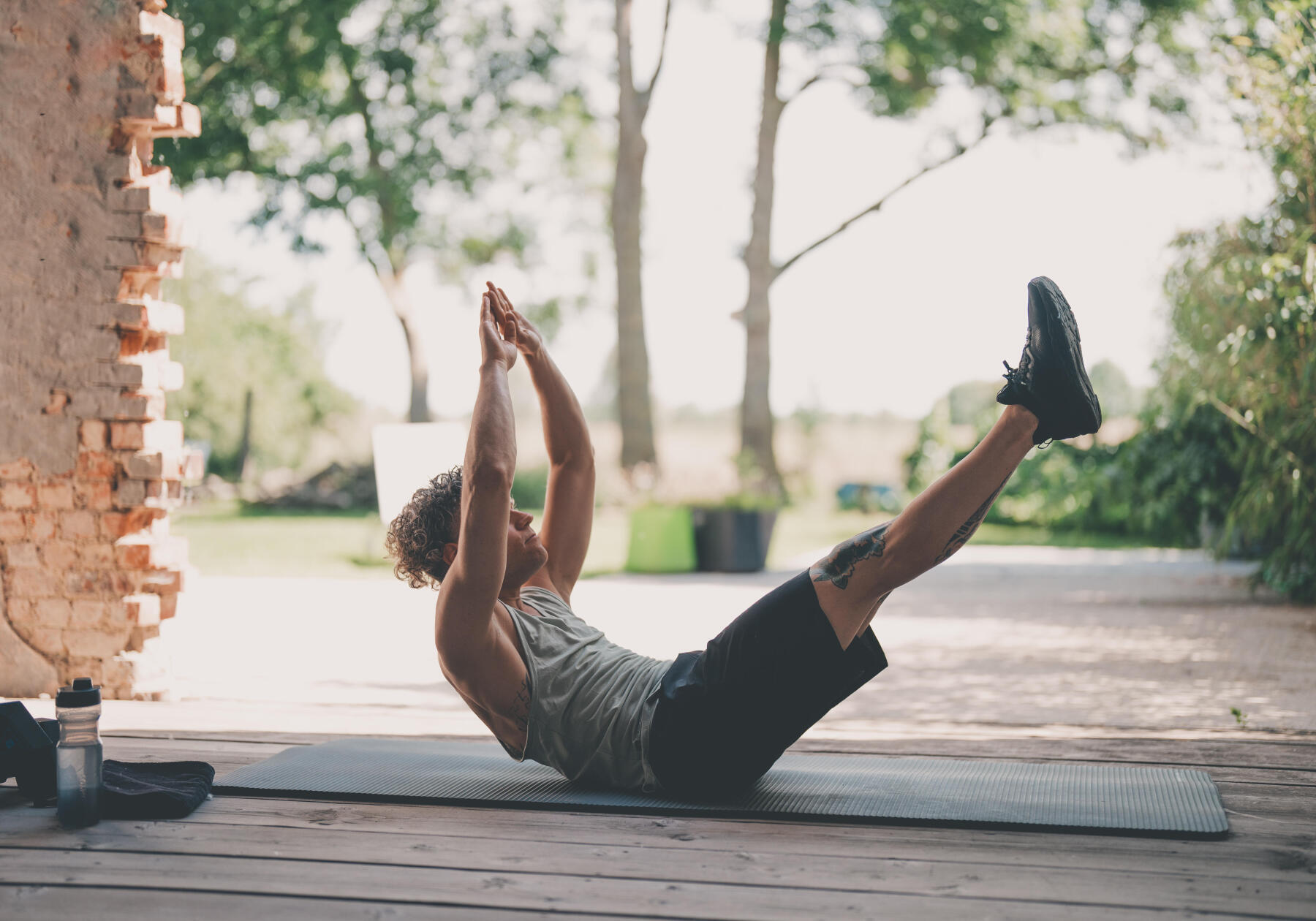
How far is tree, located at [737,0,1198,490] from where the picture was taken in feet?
39.0

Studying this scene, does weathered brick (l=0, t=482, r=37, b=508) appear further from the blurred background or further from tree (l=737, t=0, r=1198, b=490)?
tree (l=737, t=0, r=1198, b=490)

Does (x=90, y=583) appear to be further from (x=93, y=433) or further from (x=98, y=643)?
(x=93, y=433)

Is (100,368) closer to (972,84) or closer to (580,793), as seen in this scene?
(580,793)

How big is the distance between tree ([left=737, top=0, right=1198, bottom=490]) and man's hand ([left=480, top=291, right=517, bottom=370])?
9.73m

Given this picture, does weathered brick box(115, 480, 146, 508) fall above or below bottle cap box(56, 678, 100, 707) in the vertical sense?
above

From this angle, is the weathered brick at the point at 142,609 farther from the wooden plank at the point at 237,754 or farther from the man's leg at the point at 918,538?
the man's leg at the point at 918,538

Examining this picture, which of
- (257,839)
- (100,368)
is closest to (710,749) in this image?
(257,839)

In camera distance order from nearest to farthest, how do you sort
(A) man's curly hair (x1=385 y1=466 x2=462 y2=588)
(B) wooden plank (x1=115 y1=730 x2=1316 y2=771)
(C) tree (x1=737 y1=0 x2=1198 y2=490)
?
1. (A) man's curly hair (x1=385 y1=466 x2=462 y2=588)
2. (B) wooden plank (x1=115 y1=730 x2=1316 y2=771)
3. (C) tree (x1=737 y1=0 x2=1198 y2=490)

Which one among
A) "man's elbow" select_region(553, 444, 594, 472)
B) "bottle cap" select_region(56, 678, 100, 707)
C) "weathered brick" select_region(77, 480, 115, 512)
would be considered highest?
"man's elbow" select_region(553, 444, 594, 472)

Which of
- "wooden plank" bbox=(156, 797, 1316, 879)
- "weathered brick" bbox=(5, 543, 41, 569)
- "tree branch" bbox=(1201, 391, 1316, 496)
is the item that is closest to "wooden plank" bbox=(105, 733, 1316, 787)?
"wooden plank" bbox=(156, 797, 1316, 879)

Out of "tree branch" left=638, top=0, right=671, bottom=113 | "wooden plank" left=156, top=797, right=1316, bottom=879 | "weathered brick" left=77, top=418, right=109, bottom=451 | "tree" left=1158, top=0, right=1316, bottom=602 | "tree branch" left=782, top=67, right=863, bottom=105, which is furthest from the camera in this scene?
"tree branch" left=638, top=0, right=671, bottom=113

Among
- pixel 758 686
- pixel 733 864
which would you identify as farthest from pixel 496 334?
pixel 733 864

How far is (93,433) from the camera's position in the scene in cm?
381

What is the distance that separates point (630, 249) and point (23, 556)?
10.4 metres
